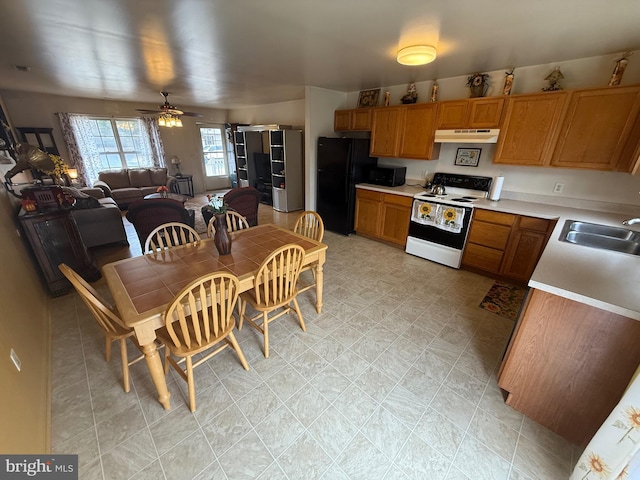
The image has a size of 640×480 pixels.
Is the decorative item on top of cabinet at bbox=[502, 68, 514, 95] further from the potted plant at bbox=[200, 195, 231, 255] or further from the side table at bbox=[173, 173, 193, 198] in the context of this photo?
the side table at bbox=[173, 173, 193, 198]

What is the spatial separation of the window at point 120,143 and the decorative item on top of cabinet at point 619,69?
8631 millimetres

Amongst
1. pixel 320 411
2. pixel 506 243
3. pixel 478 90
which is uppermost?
pixel 478 90

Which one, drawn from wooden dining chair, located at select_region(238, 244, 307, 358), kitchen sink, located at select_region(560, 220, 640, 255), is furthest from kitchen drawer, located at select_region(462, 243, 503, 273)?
wooden dining chair, located at select_region(238, 244, 307, 358)

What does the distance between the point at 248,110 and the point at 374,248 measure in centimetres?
590

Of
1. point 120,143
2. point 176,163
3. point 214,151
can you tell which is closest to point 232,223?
point 176,163

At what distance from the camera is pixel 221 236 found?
1.92m

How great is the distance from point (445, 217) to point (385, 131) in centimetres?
167

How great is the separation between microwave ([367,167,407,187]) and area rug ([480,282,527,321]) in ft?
6.57

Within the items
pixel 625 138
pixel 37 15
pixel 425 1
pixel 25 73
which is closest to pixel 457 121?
Result: pixel 625 138

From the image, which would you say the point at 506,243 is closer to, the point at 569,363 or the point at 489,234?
the point at 489,234

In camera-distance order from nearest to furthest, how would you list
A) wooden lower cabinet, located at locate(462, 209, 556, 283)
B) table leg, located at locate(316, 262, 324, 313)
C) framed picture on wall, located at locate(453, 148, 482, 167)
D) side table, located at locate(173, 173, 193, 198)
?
table leg, located at locate(316, 262, 324, 313)
wooden lower cabinet, located at locate(462, 209, 556, 283)
framed picture on wall, located at locate(453, 148, 482, 167)
side table, located at locate(173, 173, 193, 198)

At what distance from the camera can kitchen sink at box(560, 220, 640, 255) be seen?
6.83ft

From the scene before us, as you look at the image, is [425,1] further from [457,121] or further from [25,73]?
[25,73]

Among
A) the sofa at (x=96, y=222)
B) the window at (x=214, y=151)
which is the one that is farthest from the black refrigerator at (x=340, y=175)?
the window at (x=214, y=151)
